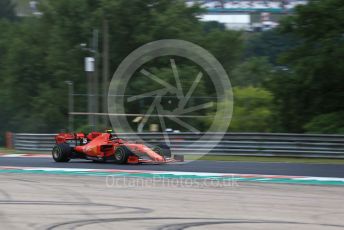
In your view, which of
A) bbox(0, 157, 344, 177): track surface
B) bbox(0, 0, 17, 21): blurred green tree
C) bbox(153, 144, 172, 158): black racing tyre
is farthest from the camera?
bbox(0, 0, 17, 21): blurred green tree

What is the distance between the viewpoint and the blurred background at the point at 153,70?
1054 inches

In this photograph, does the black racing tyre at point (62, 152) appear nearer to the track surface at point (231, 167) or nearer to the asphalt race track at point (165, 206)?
the track surface at point (231, 167)

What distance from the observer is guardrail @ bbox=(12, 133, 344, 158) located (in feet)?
62.8

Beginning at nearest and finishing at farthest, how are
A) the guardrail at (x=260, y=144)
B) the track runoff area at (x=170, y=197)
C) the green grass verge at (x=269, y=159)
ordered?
the track runoff area at (x=170, y=197)
the green grass verge at (x=269, y=159)
the guardrail at (x=260, y=144)

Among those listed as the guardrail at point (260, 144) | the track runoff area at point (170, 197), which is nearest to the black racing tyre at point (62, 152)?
the track runoff area at point (170, 197)

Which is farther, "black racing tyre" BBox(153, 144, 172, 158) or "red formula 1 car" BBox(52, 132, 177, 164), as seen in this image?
"black racing tyre" BBox(153, 144, 172, 158)

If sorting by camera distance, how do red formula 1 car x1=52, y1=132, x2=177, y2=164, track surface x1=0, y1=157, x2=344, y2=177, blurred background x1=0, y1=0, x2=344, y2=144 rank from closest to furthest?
track surface x1=0, y1=157, x2=344, y2=177, red formula 1 car x1=52, y1=132, x2=177, y2=164, blurred background x1=0, y1=0, x2=344, y2=144

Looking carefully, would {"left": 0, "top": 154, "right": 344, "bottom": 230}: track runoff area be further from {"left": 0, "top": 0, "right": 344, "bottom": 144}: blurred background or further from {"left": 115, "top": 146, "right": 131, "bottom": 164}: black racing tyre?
{"left": 0, "top": 0, "right": 344, "bottom": 144}: blurred background

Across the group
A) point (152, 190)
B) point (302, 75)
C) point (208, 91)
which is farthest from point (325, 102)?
point (152, 190)

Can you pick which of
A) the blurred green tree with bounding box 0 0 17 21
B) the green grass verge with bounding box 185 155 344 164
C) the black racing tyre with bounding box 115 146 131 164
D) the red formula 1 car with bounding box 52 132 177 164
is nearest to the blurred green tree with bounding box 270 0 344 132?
the green grass verge with bounding box 185 155 344 164

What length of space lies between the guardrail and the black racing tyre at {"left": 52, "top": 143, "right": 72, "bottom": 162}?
325 cm

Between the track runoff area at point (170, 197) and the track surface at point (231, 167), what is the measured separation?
1.0 inches

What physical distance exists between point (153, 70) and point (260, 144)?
59.4ft

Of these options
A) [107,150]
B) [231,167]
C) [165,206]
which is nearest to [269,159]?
[231,167]
